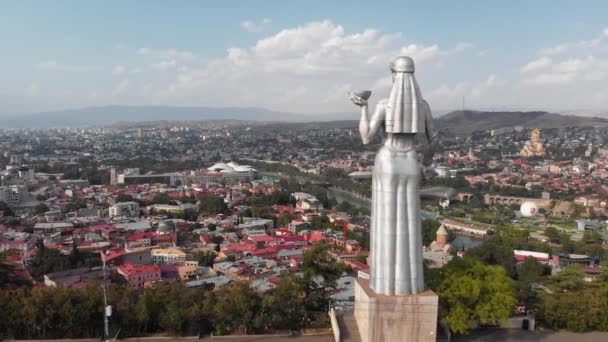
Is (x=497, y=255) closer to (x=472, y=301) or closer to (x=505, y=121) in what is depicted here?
(x=472, y=301)

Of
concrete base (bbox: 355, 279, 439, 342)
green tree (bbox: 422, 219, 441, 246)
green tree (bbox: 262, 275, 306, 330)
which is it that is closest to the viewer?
concrete base (bbox: 355, 279, 439, 342)

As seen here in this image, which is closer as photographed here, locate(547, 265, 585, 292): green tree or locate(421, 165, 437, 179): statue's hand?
locate(421, 165, 437, 179): statue's hand

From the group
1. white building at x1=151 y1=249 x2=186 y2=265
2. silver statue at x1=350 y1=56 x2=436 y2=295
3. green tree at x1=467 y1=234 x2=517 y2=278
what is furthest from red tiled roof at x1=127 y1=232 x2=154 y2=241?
silver statue at x1=350 y1=56 x2=436 y2=295

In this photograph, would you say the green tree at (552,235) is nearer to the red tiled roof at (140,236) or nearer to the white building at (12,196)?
the red tiled roof at (140,236)

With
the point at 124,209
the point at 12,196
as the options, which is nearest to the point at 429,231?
the point at 124,209

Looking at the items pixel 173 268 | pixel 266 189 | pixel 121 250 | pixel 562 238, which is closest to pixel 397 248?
pixel 173 268

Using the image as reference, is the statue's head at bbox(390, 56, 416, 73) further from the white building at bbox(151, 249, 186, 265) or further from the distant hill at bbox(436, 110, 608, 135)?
the distant hill at bbox(436, 110, 608, 135)
